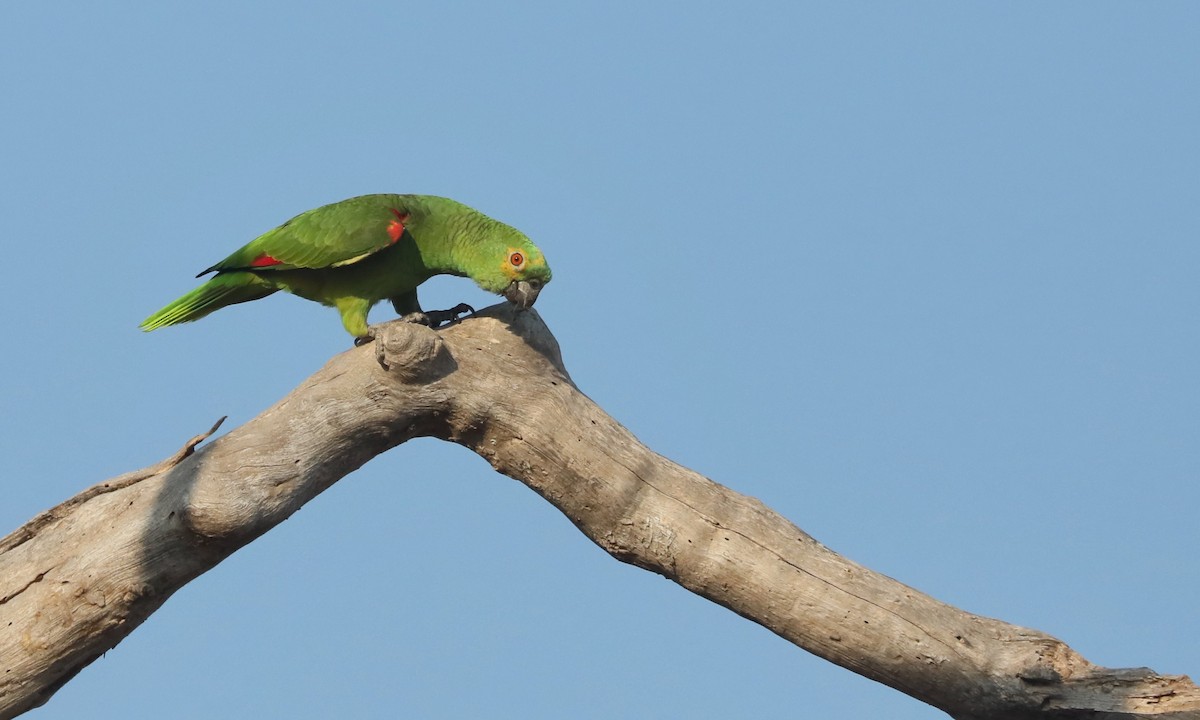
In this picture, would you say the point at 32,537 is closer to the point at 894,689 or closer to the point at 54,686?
the point at 54,686

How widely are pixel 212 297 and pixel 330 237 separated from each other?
104 cm

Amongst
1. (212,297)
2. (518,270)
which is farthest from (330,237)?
(518,270)

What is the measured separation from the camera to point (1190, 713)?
562 centimetres

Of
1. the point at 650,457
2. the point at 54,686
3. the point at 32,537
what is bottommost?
the point at 54,686

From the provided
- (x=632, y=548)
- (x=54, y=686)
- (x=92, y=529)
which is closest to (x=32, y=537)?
(x=92, y=529)

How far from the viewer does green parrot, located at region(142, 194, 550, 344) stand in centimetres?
657

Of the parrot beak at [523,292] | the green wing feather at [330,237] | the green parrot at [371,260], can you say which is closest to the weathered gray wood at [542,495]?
the parrot beak at [523,292]

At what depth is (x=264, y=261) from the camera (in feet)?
22.5

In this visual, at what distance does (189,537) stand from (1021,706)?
449 cm

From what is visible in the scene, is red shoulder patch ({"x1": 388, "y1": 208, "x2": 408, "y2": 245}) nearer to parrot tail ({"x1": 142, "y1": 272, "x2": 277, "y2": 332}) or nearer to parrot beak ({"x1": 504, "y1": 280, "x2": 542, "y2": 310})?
parrot beak ({"x1": 504, "y1": 280, "x2": 542, "y2": 310})

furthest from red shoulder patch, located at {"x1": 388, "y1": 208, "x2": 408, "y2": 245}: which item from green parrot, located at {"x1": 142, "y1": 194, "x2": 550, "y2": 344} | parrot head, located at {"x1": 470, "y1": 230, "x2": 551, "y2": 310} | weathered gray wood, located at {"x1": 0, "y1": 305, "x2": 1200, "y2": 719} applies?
weathered gray wood, located at {"x1": 0, "y1": 305, "x2": 1200, "y2": 719}

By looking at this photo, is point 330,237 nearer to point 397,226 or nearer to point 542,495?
point 397,226

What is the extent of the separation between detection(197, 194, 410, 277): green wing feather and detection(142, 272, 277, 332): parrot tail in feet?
0.38

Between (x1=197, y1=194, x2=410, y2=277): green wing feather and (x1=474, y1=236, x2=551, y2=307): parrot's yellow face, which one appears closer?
(x1=474, y1=236, x2=551, y2=307): parrot's yellow face
